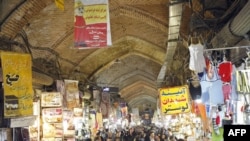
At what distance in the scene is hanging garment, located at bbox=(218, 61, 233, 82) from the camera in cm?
616

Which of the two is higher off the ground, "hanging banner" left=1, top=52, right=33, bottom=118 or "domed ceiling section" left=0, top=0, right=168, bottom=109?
"domed ceiling section" left=0, top=0, right=168, bottom=109

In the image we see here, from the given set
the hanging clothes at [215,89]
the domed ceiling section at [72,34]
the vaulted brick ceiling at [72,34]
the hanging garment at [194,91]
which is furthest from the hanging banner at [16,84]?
the hanging garment at [194,91]

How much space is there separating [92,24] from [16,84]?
2149 millimetres

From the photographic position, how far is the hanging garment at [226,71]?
6.16 m

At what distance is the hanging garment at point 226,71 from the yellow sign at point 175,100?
611 cm

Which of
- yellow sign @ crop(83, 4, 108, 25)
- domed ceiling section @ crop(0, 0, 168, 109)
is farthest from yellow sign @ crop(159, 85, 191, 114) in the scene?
yellow sign @ crop(83, 4, 108, 25)

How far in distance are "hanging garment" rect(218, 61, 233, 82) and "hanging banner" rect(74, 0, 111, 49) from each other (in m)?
2.25

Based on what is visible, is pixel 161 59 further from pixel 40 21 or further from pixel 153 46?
pixel 40 21

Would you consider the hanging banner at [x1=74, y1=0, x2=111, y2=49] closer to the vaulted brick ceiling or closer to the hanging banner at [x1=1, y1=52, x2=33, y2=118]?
the hanging banner at [x1=1, y1=52, x2=33, y2=118]

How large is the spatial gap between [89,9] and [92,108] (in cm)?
1196

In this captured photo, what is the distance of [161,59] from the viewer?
17.8 meters

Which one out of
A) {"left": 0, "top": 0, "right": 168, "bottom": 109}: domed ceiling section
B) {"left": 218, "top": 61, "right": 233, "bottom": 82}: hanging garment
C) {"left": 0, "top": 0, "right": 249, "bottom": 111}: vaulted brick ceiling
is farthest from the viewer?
{"left": 0, "top": 0, "right": 168, "bottom": 109}: domed ceiling section

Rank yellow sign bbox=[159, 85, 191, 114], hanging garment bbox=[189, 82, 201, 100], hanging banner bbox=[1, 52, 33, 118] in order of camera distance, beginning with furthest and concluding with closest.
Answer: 1. yellow sign bbox=[159, 85, 191, 114]
2. hanging garment bbox=[189, 82, 201, 100]
3. hanging banner bbox=[1, 52, 33, 118]

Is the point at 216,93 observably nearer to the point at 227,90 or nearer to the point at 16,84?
the point at 227,90
